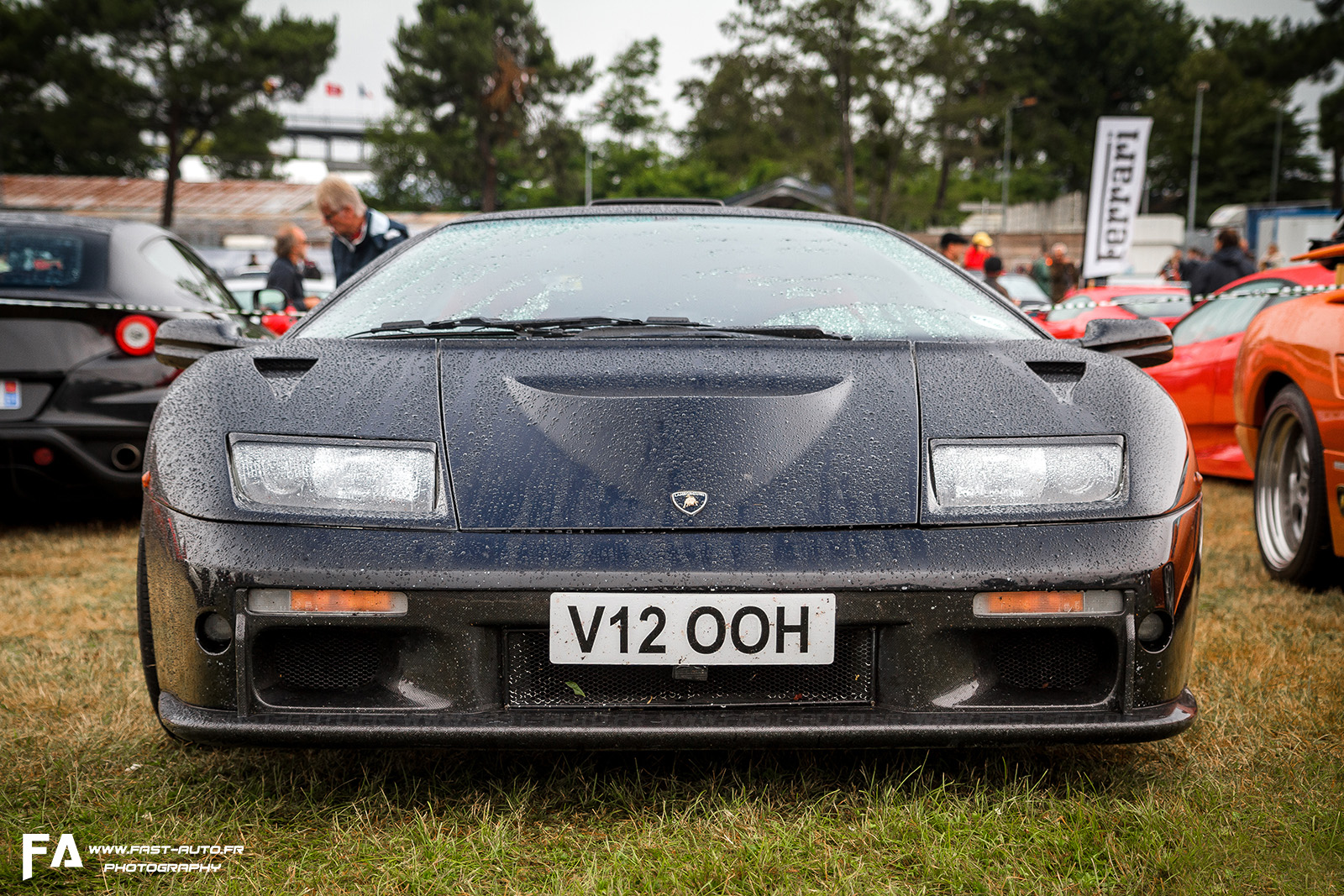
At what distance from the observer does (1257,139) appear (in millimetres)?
57188

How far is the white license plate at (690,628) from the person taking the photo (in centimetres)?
177

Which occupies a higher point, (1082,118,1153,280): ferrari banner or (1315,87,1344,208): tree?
(1315,87,1344,208): tree

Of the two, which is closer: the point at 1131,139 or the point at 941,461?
the point at 941,461

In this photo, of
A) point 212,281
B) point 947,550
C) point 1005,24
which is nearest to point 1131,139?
point 212,281

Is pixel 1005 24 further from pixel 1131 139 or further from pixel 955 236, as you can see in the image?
pixel 955 236

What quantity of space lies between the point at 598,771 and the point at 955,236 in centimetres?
869

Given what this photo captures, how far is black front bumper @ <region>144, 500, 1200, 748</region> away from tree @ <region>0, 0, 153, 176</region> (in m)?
42.6

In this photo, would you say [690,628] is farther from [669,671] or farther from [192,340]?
[192,340]

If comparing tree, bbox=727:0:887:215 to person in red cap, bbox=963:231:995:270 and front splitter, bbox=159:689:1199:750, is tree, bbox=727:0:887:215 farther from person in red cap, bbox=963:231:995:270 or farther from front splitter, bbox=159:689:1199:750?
front splitter, bbox=159:689:1199:750

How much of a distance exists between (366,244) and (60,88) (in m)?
39.8

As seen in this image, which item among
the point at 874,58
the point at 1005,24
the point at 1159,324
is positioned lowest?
the point at 1159,324

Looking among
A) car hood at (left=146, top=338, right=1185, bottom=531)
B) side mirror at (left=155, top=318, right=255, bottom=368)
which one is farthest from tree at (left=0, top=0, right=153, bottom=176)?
car hood at (left=146, top=338, right=1185, bottom=531)

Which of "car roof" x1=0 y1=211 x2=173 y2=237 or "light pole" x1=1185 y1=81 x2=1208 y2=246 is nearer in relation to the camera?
"car roof" x1=0 y1=211 x2=173 y2=237

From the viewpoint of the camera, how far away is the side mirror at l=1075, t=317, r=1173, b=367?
97.2 inches
